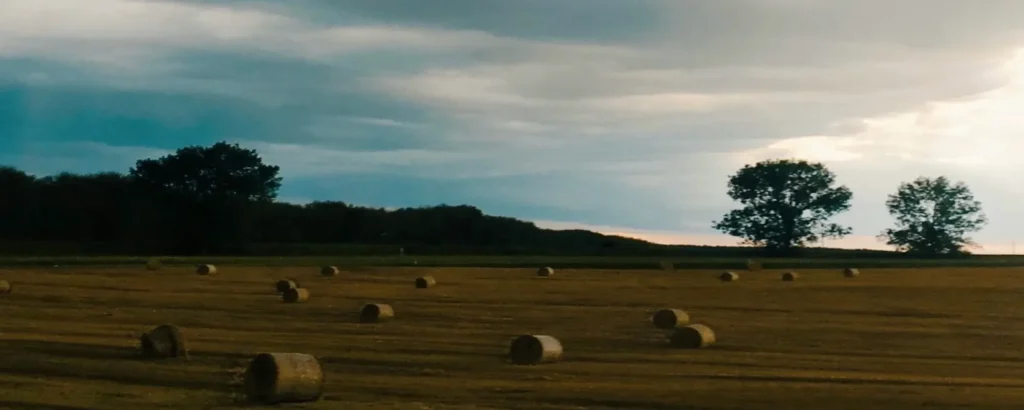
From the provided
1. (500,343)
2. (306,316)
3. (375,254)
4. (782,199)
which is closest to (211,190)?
(375,254)

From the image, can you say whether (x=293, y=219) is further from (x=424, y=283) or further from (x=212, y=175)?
(x=424, y=283)

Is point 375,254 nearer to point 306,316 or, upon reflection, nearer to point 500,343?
point 306,316

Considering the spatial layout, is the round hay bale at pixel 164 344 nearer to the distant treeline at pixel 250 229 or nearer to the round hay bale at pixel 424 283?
the round hay bale at pixel 424 283

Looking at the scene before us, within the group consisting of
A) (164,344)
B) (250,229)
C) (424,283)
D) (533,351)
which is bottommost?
(164,344)

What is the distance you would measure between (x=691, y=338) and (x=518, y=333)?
142 inches

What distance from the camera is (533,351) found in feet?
57.1

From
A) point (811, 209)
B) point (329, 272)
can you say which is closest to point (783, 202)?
point (811, 209)

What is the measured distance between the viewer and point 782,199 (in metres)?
94.6

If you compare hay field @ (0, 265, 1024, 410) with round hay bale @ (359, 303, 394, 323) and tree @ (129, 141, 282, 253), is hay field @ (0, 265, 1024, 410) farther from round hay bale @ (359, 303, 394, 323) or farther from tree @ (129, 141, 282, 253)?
tree @ (129, 141, 282, 253)

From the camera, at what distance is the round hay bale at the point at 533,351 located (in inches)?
683

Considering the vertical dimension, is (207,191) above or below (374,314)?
above

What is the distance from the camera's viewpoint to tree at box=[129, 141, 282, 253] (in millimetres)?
72125

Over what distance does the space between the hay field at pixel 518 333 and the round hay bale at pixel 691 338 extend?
24 centimetres

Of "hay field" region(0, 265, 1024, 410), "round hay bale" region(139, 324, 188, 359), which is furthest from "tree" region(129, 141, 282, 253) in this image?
"round hay bale" region(139, 324, 188, 359)
